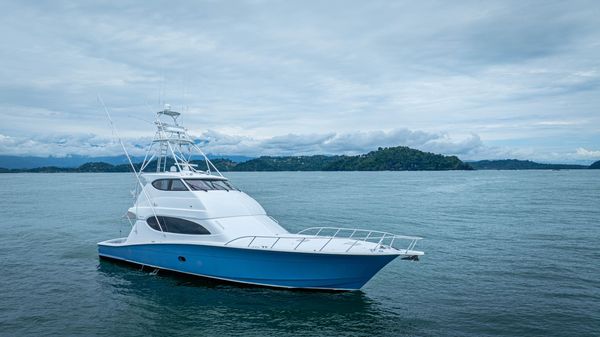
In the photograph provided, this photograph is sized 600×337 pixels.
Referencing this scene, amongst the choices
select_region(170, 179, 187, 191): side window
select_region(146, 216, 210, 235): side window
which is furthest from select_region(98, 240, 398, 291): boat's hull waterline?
select_region(170, 179, 187, 191): side window

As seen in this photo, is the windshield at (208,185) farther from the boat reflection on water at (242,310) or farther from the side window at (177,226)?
the boat reflection on water at (242,310)

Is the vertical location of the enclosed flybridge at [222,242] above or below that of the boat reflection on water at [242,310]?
above

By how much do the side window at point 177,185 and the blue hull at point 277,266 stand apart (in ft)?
7.79

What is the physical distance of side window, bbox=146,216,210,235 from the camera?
15.9m

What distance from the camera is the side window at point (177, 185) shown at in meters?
17.1

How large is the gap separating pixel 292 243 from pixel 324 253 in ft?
6.02

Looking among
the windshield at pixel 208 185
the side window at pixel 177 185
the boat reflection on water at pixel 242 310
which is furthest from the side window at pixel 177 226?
the boat reflection on water at pixel 242 310

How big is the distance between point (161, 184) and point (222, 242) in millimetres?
4511

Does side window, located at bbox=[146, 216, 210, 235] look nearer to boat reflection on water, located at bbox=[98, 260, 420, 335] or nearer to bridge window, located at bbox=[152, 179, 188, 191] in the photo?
bridge window, located at bbox=[152, 179, 188, 191]

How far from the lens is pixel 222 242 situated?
597 inches

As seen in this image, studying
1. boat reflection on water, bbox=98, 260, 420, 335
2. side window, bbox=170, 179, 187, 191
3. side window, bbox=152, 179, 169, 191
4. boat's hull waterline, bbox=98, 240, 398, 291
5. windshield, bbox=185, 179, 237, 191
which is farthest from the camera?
side window, bbox=152, 179, 169, 191

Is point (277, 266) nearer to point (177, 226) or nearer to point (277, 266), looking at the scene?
point (277, 266)

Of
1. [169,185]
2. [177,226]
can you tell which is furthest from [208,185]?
[177,226]

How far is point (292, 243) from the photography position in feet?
49.1
